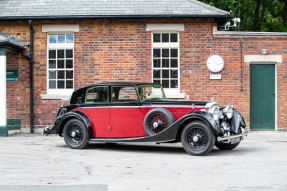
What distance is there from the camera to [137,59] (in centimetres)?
1580

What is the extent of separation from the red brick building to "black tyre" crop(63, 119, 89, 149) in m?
4.94

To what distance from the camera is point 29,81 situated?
15984 mm

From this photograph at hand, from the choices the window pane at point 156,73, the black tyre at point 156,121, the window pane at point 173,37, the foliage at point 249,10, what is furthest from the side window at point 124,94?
the foliage at point 249,10

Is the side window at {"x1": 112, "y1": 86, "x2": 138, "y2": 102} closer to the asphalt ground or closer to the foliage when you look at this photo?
the asphalt ground

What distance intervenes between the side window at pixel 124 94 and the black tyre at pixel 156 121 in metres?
0.67

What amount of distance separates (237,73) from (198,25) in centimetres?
213

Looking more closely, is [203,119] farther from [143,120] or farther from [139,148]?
[139,148]

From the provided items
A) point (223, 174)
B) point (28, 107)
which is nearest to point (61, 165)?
point (223, 174)

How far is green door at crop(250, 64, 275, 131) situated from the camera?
618 inches

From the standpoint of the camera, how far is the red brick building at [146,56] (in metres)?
15.6

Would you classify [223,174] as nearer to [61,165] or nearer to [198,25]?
[61,165]

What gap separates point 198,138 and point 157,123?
103 cm

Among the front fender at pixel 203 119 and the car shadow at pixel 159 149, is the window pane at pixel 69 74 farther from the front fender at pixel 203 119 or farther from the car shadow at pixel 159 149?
the front fender at pixel 203 119

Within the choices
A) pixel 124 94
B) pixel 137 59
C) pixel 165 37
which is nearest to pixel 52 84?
pixel 137 59
